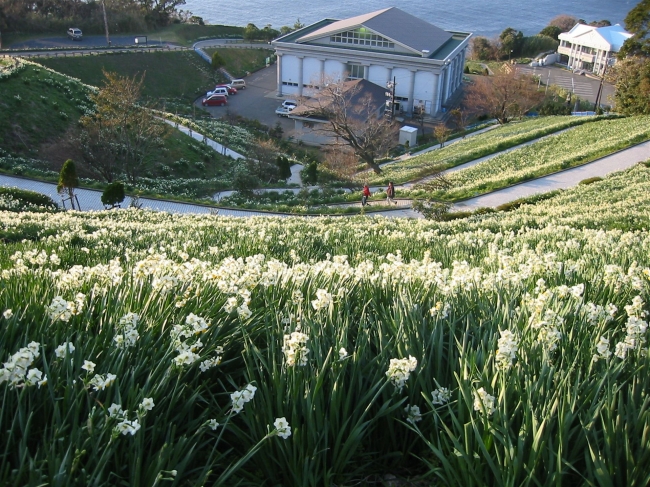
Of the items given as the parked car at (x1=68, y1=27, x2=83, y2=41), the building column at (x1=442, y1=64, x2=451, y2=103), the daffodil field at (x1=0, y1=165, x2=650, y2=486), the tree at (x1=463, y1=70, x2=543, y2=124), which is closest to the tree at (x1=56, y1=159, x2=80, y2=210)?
the daffodil field at (x1=0, y1=165, x2=650, y2=486)

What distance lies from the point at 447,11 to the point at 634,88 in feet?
334

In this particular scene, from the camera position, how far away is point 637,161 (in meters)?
28.2

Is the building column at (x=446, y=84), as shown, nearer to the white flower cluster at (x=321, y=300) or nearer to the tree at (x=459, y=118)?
the tree at (x=459, y=118)

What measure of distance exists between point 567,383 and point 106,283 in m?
3.51

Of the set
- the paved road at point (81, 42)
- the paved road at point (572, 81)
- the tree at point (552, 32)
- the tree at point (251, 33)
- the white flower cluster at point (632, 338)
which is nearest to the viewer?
the white flower cluster at point (632, 338)

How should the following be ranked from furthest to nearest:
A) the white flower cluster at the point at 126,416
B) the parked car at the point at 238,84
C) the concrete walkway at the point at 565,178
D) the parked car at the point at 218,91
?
the parked car at the point at 238,84, the parked car at the point at 218,91, the concrete walkway at the point at 565,178, the white flower cluster at the point at 126,416

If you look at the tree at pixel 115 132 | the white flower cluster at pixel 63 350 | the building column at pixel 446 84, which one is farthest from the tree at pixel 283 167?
the building column at pixel 446 84

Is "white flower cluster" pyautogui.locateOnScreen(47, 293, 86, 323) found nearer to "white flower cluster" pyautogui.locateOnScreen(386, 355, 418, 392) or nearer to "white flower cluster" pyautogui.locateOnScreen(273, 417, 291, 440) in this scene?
"white flower cluster" pyautogui.locateOnScreen(273, 417, 291, 440)

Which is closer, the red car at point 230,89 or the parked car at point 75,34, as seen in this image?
the red car at point 230,89

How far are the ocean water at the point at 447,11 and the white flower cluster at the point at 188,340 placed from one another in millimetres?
120130

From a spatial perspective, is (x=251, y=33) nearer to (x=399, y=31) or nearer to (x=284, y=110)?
(x=399, y=31)

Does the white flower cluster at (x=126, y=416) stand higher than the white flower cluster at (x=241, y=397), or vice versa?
the white flower cluster at (x=126, y=416)

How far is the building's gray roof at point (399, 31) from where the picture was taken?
65250 mm

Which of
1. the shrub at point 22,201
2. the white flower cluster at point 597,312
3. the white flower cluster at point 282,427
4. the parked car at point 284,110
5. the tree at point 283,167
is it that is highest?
the white flower cluster at point 597,312
